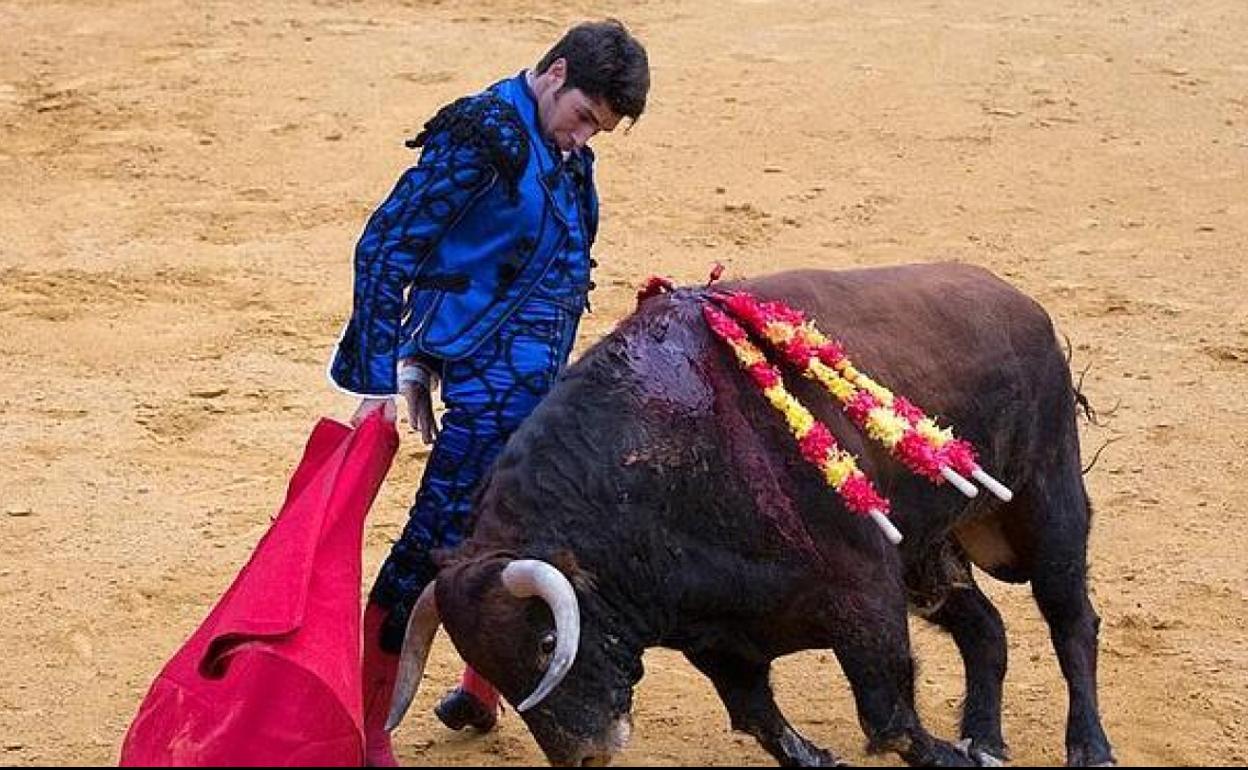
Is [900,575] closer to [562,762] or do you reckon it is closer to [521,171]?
[562,762]

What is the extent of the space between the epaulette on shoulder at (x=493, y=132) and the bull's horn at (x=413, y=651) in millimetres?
900

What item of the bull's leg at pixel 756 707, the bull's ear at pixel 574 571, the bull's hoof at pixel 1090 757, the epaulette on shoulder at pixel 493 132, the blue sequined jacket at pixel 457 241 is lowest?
the bull's hoof at pixel 1090 757

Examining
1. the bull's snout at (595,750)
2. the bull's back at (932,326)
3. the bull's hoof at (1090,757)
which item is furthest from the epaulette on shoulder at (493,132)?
the bull's hoof at (1090,757)

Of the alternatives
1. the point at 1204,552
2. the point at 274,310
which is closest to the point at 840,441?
the point at 1204,552

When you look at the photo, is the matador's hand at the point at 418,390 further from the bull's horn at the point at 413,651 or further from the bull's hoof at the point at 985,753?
the bull's hoof at the point at 985,753

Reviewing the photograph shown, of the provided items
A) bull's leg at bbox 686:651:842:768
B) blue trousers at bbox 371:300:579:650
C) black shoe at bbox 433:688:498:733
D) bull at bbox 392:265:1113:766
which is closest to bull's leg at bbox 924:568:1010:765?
bull at bbox 392:265:1113:766

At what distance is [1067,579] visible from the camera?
551 centimetres

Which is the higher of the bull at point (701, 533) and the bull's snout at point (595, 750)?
the bull at point (701, 533)

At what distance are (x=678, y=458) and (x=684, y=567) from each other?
22 cm

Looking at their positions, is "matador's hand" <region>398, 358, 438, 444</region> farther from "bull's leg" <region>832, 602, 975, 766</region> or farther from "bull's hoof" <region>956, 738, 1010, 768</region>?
"bull's hoof" <region>956, 738, 1010, 768</region>

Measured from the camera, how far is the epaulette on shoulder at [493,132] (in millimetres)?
4785

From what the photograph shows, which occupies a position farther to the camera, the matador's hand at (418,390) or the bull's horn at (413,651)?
the matador's hand at (418,390)

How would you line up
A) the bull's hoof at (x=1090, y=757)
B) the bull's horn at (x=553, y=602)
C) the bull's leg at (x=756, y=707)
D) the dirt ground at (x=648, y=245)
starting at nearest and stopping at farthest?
the bull's horn at (x=553, y=602), the bull's leg at (x=756, y=707), the bull's hoof at (x=1090, y=757), the dirt ground at (x=648, y=245)

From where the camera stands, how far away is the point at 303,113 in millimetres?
11289
